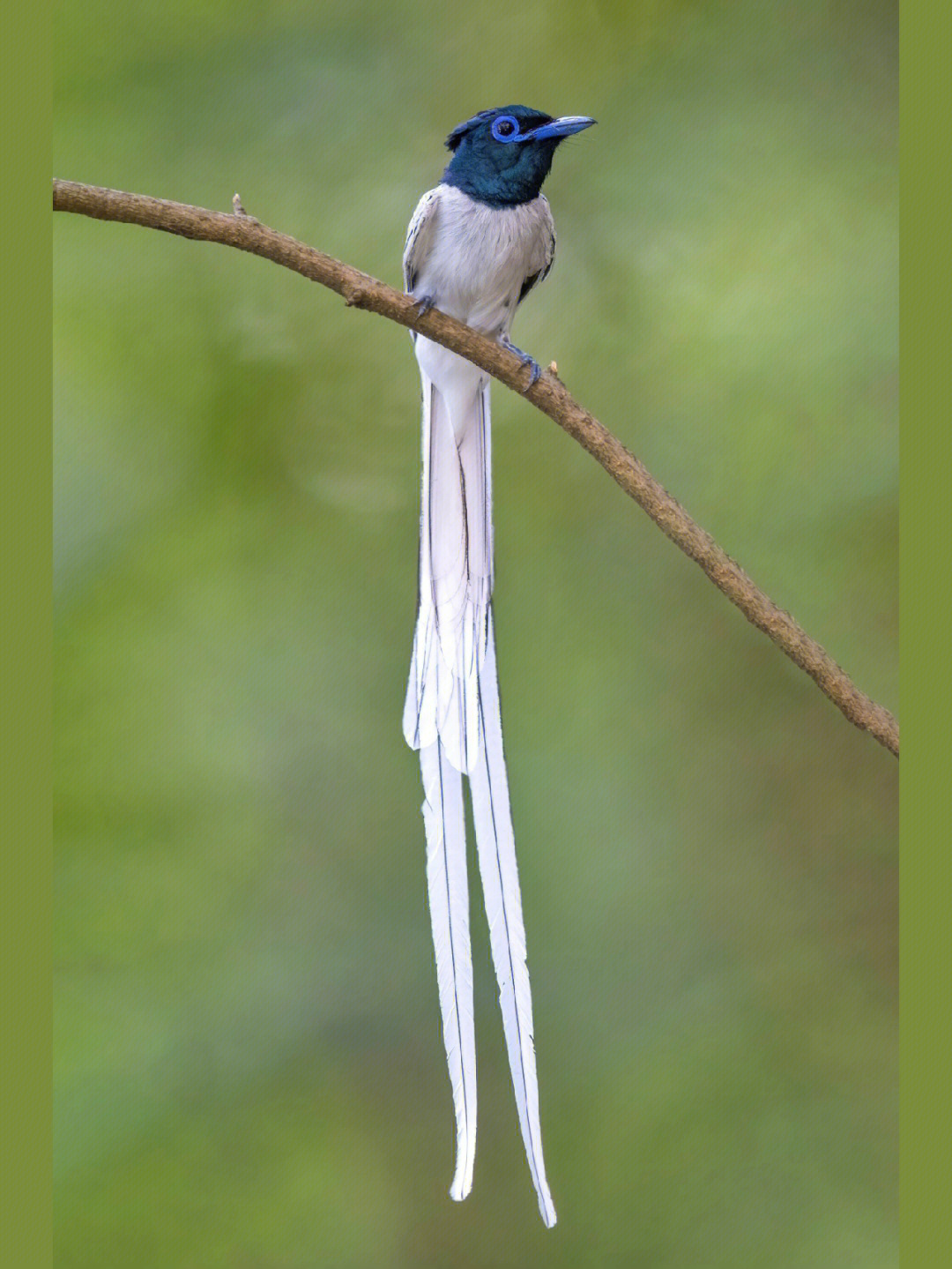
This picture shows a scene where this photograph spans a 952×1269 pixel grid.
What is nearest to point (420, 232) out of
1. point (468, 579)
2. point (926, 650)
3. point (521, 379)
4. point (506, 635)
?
point (521, 379)

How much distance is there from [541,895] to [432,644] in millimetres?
518

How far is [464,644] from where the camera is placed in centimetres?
161

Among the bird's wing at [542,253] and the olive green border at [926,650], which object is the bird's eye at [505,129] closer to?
the bird's wing at [542,253]

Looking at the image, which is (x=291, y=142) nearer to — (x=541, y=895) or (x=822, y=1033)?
(x=541, y=895)

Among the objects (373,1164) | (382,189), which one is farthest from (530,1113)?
(382,189)

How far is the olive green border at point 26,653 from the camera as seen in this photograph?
4.84 ft

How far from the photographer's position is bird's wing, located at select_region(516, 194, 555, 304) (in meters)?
1.72

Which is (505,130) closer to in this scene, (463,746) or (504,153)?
(504,153)

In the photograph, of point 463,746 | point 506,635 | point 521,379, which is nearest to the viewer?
point 521,379

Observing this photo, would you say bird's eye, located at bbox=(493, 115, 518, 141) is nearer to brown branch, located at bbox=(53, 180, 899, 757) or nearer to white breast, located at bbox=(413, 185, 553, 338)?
white breast, located at bbox=(413, 185, 553, 338)

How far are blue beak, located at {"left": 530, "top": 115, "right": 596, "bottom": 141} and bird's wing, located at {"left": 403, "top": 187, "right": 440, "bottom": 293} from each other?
0.13m

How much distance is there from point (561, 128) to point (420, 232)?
0.21 m

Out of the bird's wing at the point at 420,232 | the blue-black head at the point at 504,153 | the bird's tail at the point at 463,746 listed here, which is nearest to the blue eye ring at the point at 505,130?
the blue-black head at the point at 504,153

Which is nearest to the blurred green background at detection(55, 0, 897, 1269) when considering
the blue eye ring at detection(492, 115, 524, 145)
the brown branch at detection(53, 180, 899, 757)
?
the blue eye ring at detection(492, 115, 524, 145)
